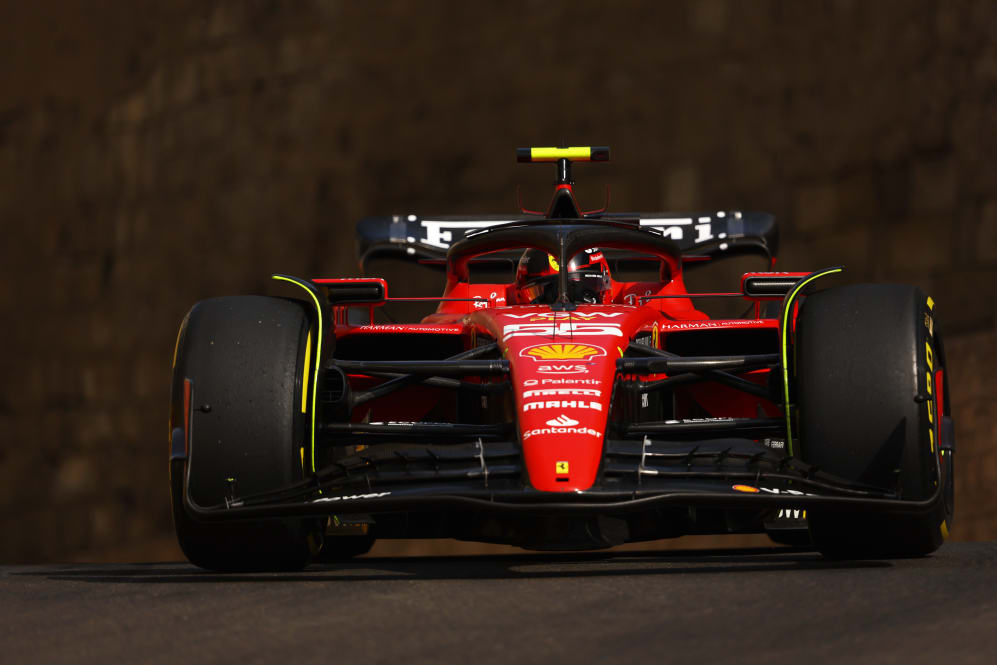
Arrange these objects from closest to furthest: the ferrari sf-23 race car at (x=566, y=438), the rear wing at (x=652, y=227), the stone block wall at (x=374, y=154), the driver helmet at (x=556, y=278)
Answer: the ferrari sf-23 race car at (x=566, y=438) → the driver helmet at (x=556, y=278) → the rear wing at (x=652, y=227) → the stone block wall at (x=374, y=154)

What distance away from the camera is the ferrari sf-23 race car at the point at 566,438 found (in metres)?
5.28

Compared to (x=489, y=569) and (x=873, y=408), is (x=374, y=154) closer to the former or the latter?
(x=489, y=569)

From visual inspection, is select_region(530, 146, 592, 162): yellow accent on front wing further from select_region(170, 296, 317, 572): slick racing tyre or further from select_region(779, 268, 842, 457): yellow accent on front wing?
select_region(170, 296, 317, 572): slick racing tyre

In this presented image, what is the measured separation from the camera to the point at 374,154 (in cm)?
1338

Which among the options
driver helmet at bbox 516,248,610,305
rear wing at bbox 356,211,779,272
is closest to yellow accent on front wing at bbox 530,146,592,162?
rear wing at bbox 356,211,779,272

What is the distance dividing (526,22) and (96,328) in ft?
15.1

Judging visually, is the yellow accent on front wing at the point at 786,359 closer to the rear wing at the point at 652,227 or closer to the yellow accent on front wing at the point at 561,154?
the yellow accent on front wing at the point at 561,154

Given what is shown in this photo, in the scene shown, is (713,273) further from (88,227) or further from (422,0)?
(88,227)

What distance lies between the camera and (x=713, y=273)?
1249cm

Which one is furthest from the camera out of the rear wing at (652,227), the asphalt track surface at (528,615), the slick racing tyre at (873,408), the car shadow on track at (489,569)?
the rear wing at (652,227)

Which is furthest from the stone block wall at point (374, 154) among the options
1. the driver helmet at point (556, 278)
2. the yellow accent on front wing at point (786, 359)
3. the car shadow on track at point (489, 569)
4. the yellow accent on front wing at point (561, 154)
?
the yellow accent on front wing at point (786, 359)

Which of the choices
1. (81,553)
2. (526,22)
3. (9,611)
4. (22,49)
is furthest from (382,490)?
(22,49)

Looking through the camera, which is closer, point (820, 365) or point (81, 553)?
point (820, 365)

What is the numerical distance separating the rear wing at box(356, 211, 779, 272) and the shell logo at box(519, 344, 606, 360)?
3.58 meters
